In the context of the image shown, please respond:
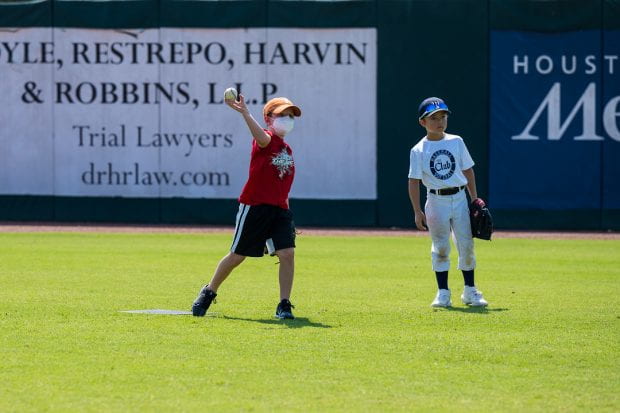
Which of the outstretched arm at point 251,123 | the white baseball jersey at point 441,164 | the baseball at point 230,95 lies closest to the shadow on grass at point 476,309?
the white baseball jersey at point 441,164

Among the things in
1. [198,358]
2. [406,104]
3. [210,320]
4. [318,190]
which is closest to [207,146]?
[318,190]

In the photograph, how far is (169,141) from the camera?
23.3 meters

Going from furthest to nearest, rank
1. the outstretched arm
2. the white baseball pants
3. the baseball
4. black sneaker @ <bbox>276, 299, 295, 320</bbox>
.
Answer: the white baseball pants, black sneaker @ <bbox>276, 299, 295, 320</bbox>, the outstretched arm, the baseball

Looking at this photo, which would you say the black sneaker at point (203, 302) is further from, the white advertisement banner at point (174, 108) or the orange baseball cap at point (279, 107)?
the white advertisement banner at point (174, 108)

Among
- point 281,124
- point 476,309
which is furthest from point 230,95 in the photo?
point 476,309

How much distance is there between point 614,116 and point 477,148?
2.48 meters

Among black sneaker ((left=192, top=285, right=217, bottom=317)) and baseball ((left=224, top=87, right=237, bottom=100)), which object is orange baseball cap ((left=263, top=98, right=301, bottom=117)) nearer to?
baseball ((left=224, top=87, right=237, bottom=100))

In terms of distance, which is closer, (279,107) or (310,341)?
(310,341)

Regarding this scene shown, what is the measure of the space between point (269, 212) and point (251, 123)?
2.70 feet

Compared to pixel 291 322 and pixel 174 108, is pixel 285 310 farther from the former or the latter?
pixel 174 108

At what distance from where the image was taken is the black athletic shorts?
32.8 ft

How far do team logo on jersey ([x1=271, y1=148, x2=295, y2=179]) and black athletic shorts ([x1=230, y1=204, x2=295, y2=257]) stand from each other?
290 mm

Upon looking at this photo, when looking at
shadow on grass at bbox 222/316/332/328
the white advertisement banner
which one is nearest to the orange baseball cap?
shadow on grass at bbox 222/316/332/328

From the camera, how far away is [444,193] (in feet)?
36.4
